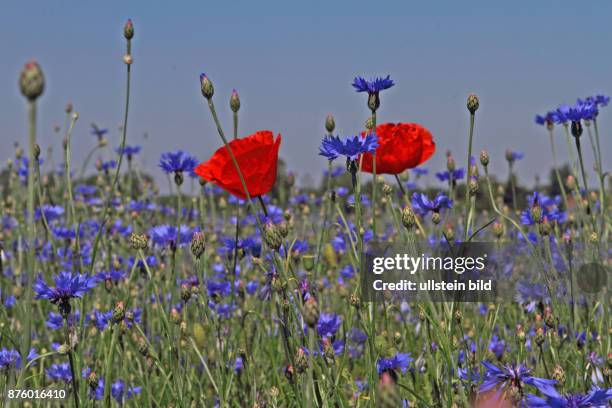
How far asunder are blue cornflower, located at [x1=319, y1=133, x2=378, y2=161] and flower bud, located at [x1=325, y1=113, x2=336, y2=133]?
66 centimetres

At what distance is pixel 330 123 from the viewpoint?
84.5 inches

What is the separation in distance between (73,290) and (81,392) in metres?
0.32

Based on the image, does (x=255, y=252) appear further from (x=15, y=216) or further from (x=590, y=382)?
(x=15, y=216)

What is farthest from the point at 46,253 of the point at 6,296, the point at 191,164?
the point at 191,164

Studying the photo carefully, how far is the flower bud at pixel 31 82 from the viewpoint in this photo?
803 mm

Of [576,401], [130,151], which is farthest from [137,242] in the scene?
[130,151]

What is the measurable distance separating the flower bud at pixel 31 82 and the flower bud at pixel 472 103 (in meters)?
0.97

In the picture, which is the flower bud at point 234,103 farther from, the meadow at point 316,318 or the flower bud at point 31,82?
the flower bud at point 31,82

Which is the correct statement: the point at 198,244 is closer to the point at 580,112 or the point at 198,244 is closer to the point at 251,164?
the point at 251,164

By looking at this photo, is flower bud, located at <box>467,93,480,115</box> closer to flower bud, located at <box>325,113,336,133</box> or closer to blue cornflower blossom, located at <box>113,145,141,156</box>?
flower bud, located at <box>325,113,336,133</box>

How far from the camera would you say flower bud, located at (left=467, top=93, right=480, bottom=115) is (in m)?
1.57

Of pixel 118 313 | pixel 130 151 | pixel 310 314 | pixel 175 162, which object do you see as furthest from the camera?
pixel 130 151

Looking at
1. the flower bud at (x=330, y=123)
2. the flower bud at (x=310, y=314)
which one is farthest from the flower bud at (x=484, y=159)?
the flower bud at (x=310, y=314)

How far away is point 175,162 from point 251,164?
85 cm
